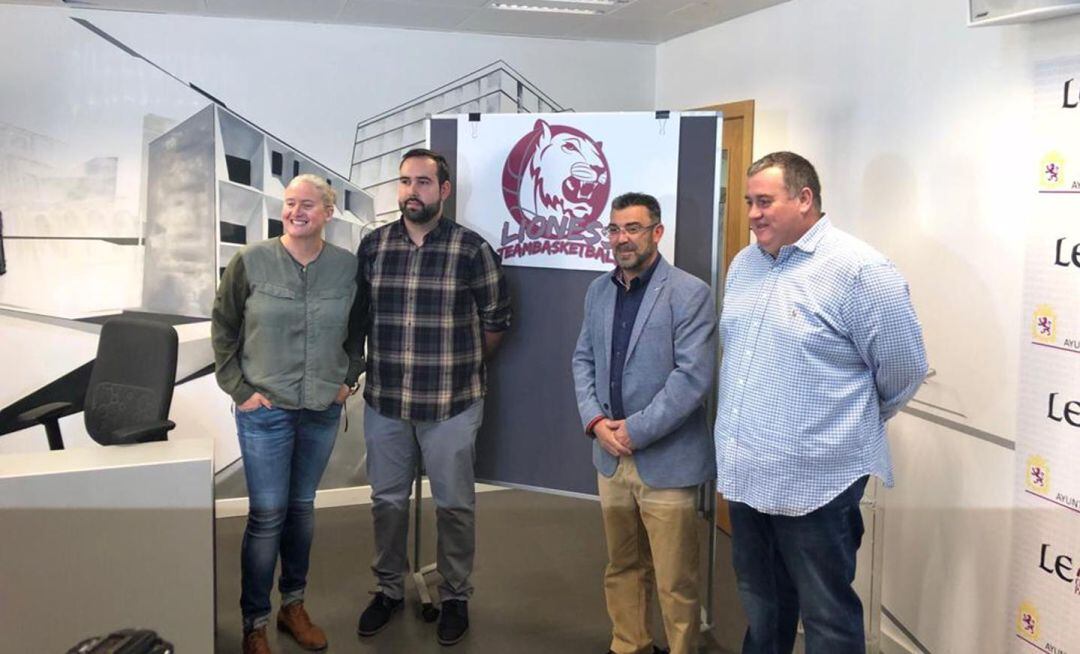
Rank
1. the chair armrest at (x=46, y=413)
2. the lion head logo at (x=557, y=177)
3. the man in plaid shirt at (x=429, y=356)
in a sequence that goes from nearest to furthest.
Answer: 1. the man in plaid shirt at (x=429, y=356)
2. the lion head logo at (x=557, y=177)
3. the chair armrest at (x=46, y=413)

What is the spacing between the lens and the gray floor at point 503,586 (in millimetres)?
2939

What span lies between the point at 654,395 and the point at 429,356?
2.57 ft

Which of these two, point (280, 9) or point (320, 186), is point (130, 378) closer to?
point (320, 186)

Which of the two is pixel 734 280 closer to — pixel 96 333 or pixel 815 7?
pixel 815 7

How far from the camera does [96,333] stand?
155 inches

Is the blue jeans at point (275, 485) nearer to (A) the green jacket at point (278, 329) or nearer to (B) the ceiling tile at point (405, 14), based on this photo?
(A) the green jacket at point (278, 329)

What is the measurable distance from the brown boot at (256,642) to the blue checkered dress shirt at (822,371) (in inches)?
64.5

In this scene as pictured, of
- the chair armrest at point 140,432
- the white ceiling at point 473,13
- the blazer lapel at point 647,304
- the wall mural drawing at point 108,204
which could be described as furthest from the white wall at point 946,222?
the wall mural drawing at point 108,204

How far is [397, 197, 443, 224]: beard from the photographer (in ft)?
9.06

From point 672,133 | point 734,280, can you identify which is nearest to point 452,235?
point 672,133

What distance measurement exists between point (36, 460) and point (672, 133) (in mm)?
2096

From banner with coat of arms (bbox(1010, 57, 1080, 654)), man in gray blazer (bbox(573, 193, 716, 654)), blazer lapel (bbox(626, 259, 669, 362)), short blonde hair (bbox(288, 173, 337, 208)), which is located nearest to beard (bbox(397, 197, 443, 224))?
short blonde hair (bbox(288, 173, 337, 208))

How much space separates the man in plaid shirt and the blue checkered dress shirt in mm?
1046

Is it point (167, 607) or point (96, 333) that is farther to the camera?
point (96, 333)
